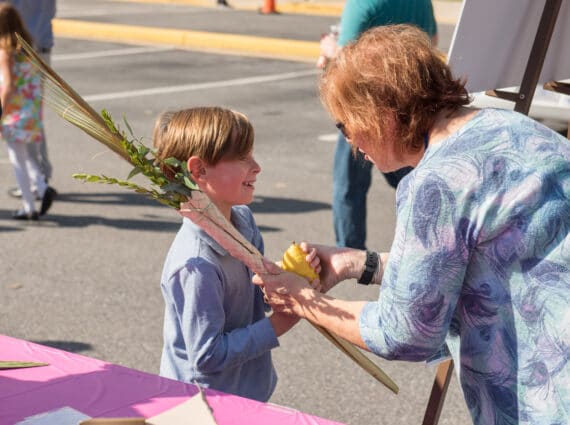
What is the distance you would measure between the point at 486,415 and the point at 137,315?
3.25m

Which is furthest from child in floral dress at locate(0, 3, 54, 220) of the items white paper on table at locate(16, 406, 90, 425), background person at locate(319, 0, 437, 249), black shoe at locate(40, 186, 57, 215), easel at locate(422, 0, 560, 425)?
white paper on table at locate(16, 406, 90, 425)

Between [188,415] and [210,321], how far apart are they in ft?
1.49

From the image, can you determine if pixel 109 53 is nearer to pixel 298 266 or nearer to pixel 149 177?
pixel 298 266

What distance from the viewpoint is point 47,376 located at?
9.07 feet

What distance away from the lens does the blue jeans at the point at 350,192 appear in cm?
557

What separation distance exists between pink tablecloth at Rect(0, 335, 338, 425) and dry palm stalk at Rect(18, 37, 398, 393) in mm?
387

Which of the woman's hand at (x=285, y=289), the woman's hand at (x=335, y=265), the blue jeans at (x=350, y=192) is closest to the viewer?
the woman's hand at (x=285, y=289)

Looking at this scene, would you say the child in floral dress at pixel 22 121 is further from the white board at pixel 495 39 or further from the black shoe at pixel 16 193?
the white board at pixel 495 39

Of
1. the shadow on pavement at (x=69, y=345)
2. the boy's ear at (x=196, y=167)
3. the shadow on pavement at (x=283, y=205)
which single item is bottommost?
the shadow on pavement at (x=283, y=205)

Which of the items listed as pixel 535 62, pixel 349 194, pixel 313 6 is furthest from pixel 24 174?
Answer: pixel 313 6

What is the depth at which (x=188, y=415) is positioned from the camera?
→ 2449 mm

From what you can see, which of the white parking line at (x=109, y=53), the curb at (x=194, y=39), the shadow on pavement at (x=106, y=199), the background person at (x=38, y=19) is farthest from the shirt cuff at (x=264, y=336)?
the curb at (x=194, y=39)

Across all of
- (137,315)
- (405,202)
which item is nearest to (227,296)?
(405,202)

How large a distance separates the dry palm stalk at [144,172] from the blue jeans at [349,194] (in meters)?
2.78
